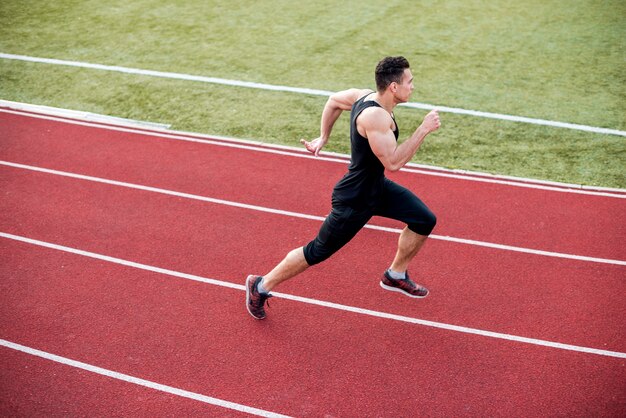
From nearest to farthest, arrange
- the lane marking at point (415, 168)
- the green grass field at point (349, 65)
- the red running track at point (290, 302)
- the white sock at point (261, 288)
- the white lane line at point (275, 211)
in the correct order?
the red running track at point (290, 302) → the white sock at point (261, 288) → the white lane line at point (275, 211) → the lane marking at point (415, 168) → the green grass field at point (349, 65)

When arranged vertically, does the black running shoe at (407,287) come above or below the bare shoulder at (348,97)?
below

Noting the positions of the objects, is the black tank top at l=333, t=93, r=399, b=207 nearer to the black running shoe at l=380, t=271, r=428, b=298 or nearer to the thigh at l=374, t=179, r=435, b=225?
the thigh at l=374, t=179, r=435, b=225

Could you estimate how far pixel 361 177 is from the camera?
14.6ft

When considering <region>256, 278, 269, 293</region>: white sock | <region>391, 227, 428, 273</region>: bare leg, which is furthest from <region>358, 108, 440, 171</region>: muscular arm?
<region>256, 278, 269, 293</region>: white sock

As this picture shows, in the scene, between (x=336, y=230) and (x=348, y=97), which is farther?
(x=348, y=97)

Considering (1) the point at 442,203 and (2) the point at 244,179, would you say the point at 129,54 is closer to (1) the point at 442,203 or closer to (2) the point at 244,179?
(2) the point at 244,179

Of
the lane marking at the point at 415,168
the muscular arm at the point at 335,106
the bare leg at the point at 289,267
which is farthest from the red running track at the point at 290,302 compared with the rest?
the muscular arm at the point at 335,106

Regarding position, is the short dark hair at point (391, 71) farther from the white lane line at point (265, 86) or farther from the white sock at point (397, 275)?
the white lane line at point (265, 86)

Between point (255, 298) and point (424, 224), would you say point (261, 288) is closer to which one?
point (255, 298)

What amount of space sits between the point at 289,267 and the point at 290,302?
0.66m

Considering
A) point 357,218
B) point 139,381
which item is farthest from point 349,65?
point 139,381

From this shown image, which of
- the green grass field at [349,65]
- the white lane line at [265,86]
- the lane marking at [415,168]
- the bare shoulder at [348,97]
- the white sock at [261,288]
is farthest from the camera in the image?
the white lane line at [265,86]

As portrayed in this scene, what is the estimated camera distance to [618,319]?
488 cm

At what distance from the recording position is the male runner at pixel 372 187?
410 cm
